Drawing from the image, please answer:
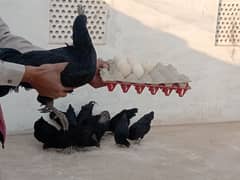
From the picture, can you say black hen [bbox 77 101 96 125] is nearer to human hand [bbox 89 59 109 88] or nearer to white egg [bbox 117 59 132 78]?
white egg [bbox 117 59 132 78]

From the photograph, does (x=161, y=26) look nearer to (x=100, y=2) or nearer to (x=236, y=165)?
(x=100, y=2)

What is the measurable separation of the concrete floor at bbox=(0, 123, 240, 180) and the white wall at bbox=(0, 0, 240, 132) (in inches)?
14.3

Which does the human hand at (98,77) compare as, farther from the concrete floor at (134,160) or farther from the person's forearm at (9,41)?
the concrete floor at (134,160)

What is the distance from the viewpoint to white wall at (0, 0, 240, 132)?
12.5 ft

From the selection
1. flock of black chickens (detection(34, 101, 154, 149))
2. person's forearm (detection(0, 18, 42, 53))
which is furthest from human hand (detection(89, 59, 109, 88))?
flock of black chickens (detection(34, 101, 154, 149))

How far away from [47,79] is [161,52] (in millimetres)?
2841

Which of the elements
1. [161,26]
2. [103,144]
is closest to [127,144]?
[103,144]

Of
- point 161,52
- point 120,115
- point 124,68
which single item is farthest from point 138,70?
point 161,52

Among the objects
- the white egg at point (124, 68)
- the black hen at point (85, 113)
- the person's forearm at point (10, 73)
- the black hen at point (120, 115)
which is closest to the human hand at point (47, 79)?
the person's forearm at point (10, 73)

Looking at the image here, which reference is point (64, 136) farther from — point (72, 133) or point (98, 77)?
point (98, 77)

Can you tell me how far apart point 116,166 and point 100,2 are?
141 cm

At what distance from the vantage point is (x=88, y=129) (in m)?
3.48

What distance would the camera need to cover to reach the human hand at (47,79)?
143 cm

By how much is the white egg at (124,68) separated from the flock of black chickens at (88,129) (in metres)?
1.46
